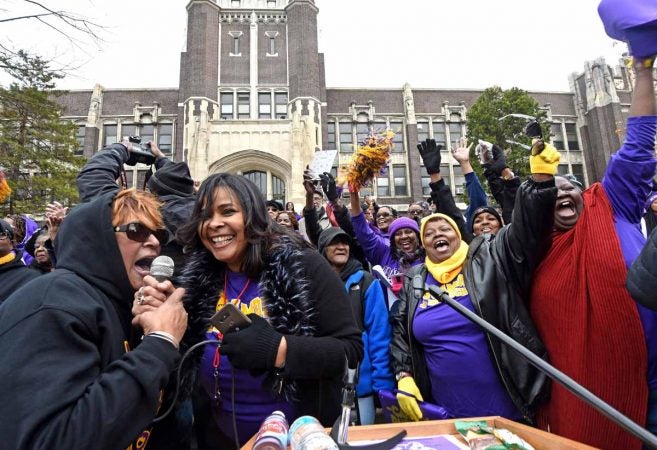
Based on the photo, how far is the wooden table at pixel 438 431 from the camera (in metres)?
1.29

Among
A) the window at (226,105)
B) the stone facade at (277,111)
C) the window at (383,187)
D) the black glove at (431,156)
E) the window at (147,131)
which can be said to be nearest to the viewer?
the black glove at (431,156)

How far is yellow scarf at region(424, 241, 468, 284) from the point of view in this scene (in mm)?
2676

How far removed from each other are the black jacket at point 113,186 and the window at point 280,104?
24.0m

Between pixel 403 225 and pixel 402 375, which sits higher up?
pixel 403 225

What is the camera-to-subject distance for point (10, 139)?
1582 centimetres

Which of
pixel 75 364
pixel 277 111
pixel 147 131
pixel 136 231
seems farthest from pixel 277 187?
pixel 75 364

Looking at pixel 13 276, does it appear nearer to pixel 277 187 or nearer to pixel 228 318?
pixel 228 318

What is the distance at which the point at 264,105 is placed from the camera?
1027 inches

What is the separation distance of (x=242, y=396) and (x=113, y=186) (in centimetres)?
170

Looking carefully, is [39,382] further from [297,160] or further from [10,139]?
[297,160]

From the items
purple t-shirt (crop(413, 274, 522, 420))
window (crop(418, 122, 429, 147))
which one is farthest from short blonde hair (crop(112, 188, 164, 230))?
window (crop(418, 122, 429, 147))

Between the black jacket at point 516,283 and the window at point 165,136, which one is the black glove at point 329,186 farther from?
the window at point 165,136

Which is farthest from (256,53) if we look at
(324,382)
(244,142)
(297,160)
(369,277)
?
(324,382)

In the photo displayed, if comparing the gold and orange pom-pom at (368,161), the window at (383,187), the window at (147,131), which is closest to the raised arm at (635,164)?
the gold and orange pom-pom at (368,161)
